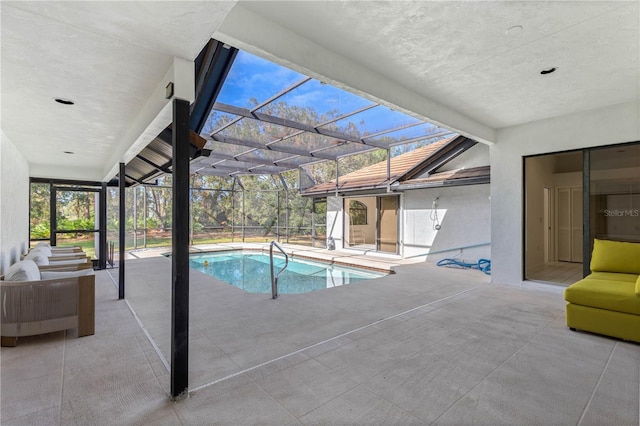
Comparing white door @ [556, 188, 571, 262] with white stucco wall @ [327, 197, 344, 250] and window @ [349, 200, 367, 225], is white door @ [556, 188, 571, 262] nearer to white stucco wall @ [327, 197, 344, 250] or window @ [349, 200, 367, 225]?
window @ [349, 200, 367, 225]

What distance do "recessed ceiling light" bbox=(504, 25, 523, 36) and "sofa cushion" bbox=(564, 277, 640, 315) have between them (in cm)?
294

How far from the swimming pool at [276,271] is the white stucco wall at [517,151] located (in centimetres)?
279

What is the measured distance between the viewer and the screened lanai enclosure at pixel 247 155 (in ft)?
14.8

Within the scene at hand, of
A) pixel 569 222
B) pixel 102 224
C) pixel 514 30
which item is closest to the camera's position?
pixel 514 30

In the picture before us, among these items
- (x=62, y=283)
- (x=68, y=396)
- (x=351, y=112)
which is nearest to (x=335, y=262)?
(x=351, y=112)

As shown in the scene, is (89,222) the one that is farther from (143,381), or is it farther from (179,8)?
(179,8)

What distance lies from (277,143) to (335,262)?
3.87 m

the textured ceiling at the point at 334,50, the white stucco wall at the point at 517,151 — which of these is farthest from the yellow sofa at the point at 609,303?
the textured ceiling at the point at 334,50

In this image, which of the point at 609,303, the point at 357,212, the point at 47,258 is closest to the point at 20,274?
the point at 47,258

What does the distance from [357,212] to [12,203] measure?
30.4 ft

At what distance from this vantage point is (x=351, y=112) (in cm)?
588

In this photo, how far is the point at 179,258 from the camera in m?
2.27

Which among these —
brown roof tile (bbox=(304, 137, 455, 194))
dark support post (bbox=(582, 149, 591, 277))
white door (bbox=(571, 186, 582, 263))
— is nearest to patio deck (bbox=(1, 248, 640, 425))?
dark support post (bbox=(582, 149, 591, 277))

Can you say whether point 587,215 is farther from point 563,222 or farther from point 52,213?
point 52,213
